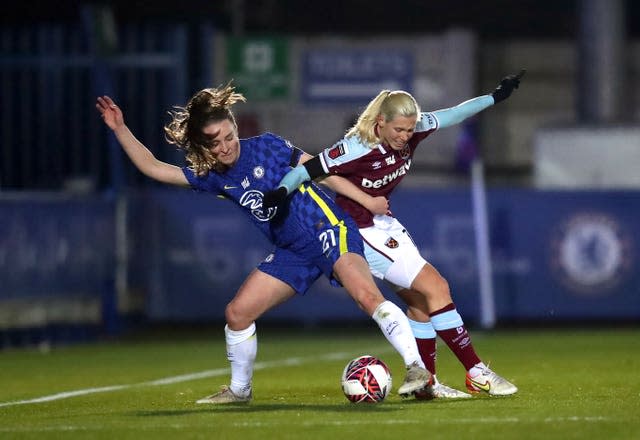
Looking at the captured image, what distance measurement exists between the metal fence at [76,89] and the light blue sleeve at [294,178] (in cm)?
979

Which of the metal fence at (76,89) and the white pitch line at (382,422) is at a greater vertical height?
the metal fence at (76,89)

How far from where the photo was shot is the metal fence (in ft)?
66.0

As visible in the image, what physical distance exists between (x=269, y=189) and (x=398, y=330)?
118 cm

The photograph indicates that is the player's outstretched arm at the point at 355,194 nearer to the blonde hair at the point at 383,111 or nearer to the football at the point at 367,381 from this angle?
the blonde hair at the point at 383,111

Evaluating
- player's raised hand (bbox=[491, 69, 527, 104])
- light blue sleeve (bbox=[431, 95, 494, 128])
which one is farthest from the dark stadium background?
light blue sleeve (bbox=[431, 95, 494, 128])

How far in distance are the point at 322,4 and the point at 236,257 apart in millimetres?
15225

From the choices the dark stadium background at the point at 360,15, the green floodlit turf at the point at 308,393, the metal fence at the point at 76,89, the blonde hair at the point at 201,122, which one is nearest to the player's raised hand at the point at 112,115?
the blonde hair at the point at 201,122

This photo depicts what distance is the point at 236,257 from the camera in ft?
64.1

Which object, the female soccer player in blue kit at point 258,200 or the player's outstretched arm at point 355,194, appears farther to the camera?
the player's outstretched arm at point 355,194

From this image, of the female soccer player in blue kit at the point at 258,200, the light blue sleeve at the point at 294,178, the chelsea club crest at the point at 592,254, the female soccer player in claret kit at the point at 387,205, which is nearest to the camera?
the light blue sleeve at the point at 294,178

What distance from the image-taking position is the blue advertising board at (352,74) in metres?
30.8

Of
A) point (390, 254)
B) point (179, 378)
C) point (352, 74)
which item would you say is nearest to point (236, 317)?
point (390, 254)

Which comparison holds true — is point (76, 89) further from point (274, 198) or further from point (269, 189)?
point (274, 198)

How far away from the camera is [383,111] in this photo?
9695 mm
